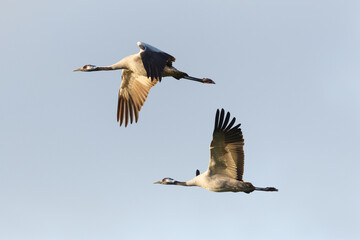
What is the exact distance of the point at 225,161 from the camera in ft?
55.5

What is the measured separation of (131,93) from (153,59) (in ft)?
14.9

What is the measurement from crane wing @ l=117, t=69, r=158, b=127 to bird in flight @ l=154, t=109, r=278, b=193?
432 cm

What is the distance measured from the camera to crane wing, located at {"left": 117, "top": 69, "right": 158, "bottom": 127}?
68.4ft

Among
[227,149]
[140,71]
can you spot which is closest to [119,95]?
[140,71]

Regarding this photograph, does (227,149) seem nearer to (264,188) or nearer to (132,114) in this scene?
(264,188)

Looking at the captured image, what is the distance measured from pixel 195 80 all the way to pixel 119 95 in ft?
9.54

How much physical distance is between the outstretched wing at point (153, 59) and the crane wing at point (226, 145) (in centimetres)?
183

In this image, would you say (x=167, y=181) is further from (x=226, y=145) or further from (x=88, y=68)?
(x=88, y=68)

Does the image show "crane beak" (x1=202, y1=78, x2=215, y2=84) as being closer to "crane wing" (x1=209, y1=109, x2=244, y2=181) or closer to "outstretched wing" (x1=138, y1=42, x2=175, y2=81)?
"outstretched wing" (x1=138, y1=42, x2=175, y2=81)

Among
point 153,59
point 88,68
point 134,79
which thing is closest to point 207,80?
point 134,79

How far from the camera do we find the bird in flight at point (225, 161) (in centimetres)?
1669

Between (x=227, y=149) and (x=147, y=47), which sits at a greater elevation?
(x=147, y=47)

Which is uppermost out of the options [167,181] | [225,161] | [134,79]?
[134,79]

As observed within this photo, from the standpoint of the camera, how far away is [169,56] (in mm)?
17391
